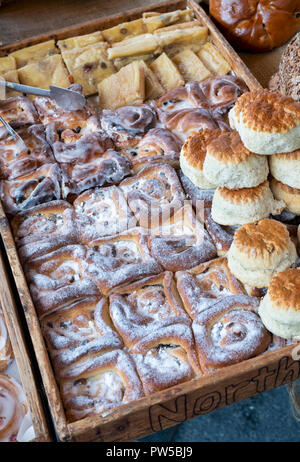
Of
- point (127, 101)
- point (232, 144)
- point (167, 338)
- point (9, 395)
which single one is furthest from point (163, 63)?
point (9, 395)

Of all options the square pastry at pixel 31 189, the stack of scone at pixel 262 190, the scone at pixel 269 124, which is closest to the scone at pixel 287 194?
the stack of scone at pixel 262 190

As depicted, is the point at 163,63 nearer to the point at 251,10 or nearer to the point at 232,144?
the point at 251,10

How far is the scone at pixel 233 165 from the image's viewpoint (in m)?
1.94

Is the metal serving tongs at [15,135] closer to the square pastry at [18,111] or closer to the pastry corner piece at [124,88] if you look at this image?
the square pastry at [18,111]

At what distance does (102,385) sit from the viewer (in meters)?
1.85

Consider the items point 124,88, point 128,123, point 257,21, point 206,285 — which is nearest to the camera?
point 206,285

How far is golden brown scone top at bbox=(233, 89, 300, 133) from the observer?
1.87 m

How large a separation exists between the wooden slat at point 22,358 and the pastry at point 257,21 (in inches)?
95.4

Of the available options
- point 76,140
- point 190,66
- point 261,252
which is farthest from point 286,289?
point 190,66

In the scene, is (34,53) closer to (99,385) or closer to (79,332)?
(79,332)

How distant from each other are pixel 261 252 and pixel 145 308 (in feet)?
1.78

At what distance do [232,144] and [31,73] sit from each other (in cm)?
170

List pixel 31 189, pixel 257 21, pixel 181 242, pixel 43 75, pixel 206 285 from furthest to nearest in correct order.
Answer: pixel 257 21
pixel 43 75
pixel 31 189
pixel 181 242
pixel 206 285

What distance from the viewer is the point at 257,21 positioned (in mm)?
3430
